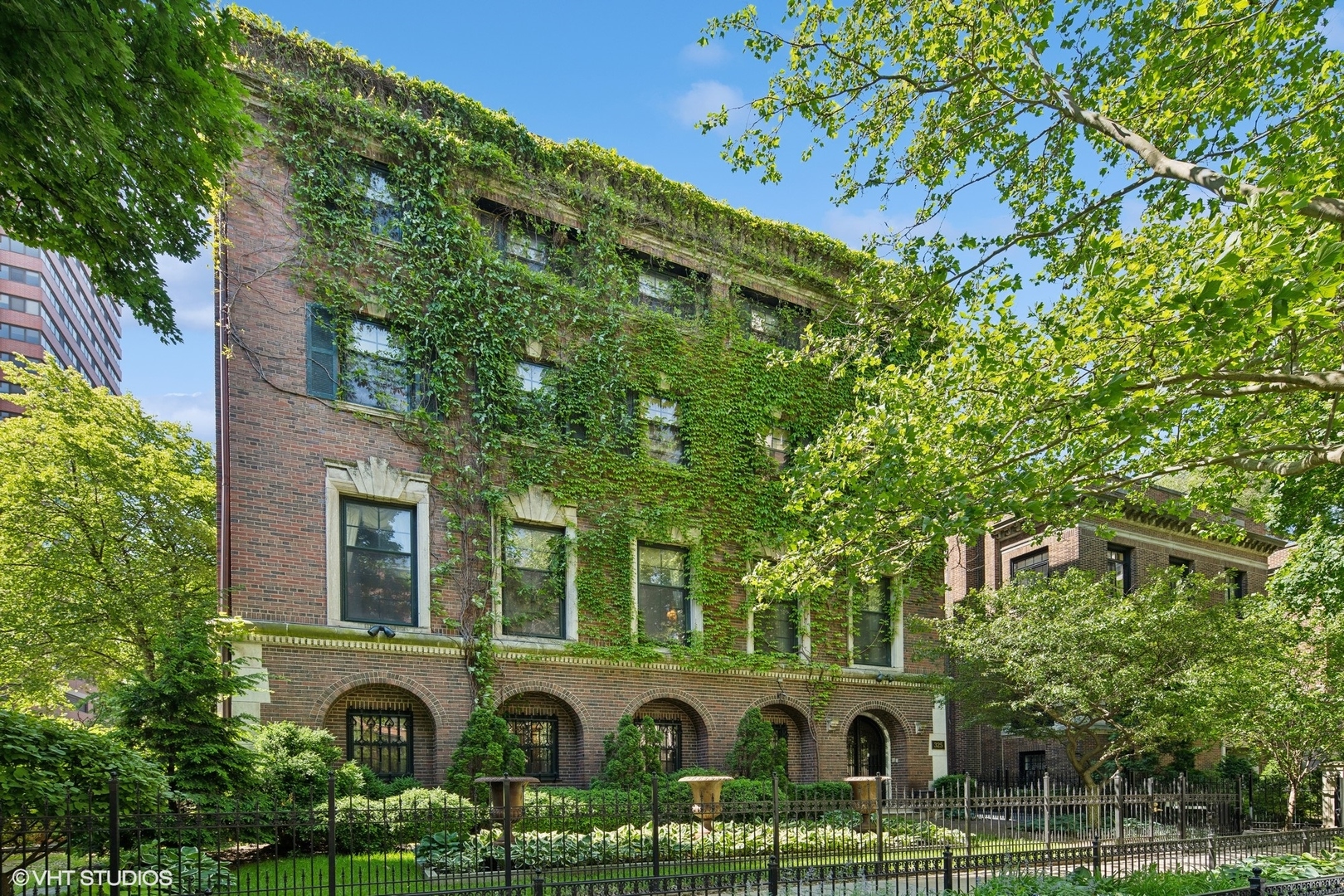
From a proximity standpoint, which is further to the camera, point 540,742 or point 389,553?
point 540,742

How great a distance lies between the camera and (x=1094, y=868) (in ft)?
40.3

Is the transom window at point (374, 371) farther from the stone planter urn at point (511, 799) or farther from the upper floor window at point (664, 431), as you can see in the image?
the stone planter urn at point (511, 799)

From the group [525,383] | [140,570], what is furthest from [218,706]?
[140,570]

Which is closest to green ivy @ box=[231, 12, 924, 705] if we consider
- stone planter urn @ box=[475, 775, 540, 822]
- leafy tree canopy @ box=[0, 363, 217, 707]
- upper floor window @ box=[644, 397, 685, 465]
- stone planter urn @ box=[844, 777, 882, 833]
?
upper floor window @ box=[644, 397, 685, 465]

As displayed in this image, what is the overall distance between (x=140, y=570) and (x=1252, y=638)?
93.5 ft

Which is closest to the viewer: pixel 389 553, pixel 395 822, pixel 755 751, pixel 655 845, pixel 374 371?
pixel 655 845

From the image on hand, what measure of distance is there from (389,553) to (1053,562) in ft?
62.7

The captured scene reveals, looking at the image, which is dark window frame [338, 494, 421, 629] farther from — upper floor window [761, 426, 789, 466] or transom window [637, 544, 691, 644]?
upper floor window [761, 426, 789, 466]

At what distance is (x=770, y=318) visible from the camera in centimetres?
2322

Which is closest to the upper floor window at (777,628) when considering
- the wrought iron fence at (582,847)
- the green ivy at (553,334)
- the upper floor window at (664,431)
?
the green ivy at (553,334)

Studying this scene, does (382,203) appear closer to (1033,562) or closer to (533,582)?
(533,582)

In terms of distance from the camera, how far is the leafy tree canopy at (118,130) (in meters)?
8.06

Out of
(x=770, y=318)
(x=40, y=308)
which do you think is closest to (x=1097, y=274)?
(x=770, y=318)

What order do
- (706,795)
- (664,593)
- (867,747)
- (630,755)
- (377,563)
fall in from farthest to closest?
(867,747), (664,593), (630,755), (377,563), (706,795)
